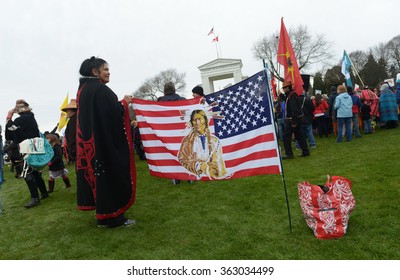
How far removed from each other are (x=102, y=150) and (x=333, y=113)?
9.61 metres

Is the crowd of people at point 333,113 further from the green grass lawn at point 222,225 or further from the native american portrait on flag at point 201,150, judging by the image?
the native american portrait on flag at point 201,150

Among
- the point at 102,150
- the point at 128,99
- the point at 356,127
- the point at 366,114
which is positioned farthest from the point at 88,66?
the point at 366,114

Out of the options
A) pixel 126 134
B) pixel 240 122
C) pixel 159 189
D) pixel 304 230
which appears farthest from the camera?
pixel 159 189

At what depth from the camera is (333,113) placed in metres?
11.3

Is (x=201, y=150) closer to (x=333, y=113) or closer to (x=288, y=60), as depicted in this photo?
(x=288, y=60)

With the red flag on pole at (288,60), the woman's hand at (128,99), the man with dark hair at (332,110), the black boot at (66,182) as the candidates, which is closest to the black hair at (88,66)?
the woman's hand at (128,99)

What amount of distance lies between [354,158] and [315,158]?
0.97 m

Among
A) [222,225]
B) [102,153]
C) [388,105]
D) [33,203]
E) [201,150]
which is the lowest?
[222,225]

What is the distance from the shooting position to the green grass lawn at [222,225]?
10.3ft

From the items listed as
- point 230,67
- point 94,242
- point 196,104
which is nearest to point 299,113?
point 196,104

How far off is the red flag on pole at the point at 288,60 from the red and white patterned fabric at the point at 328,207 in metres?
3.18

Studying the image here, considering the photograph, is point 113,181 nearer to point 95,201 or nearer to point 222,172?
point 95,201

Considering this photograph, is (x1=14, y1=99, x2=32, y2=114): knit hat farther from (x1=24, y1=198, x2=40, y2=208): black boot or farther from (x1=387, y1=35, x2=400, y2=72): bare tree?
(x1=387, y1=35, x2=400, y2=72): bare tree

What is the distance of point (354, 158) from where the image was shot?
705 centimetres
